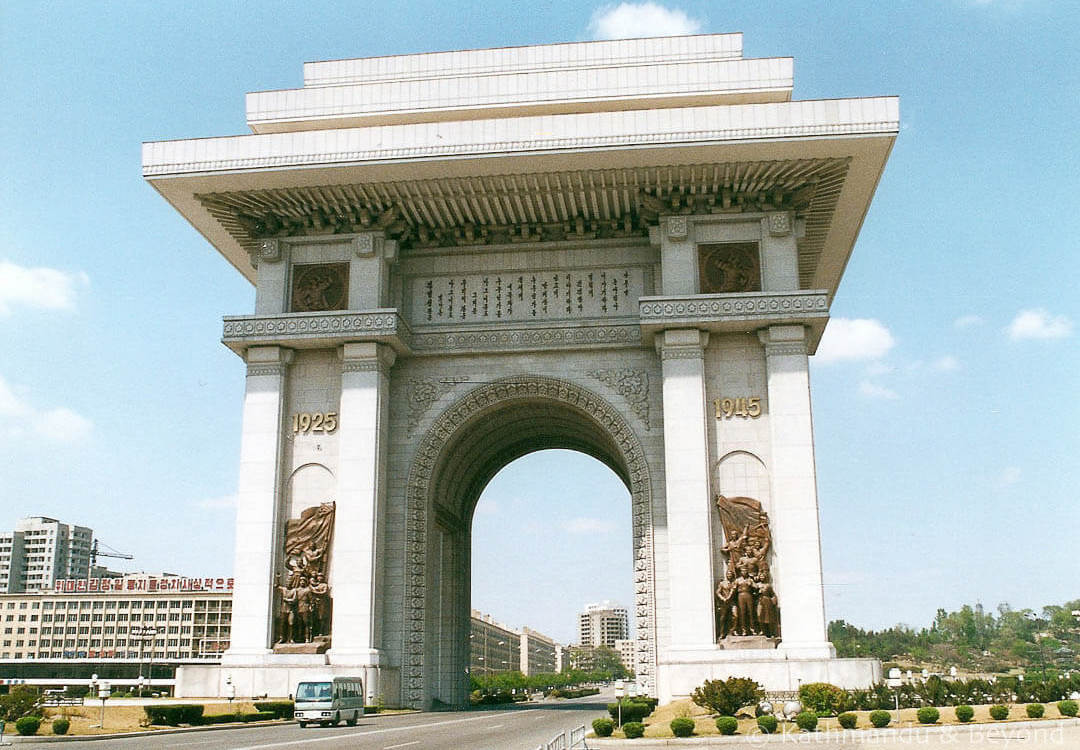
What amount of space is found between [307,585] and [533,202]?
13.1m

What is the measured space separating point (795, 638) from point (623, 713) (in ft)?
18.9

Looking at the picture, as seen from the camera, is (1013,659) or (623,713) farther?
(1013,659)

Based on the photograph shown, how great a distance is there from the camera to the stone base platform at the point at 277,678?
28812mm

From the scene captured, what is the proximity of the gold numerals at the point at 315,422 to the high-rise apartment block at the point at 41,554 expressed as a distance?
148599 mm

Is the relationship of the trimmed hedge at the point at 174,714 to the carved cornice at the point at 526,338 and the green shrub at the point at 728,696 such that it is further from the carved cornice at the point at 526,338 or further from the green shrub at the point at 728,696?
the carved cornice at the point at 526,338

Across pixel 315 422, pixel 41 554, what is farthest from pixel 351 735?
pixel 41 554

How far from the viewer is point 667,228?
31484 millimetres

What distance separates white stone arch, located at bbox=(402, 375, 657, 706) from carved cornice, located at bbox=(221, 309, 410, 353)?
325cm

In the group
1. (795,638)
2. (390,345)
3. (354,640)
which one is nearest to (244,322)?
(390,345)

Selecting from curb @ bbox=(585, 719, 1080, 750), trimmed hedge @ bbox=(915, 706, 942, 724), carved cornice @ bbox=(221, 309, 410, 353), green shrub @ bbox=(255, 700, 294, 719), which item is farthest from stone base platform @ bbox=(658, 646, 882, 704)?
carved cornice @ bbox=(221, 309, 410, 353)

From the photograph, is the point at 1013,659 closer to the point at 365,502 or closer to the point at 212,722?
the point at 365,502

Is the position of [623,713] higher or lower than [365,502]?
lower

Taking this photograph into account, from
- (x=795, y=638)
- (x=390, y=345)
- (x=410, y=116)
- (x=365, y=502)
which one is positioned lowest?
(x=795, y=638)

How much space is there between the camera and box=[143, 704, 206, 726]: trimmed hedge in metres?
24.3
